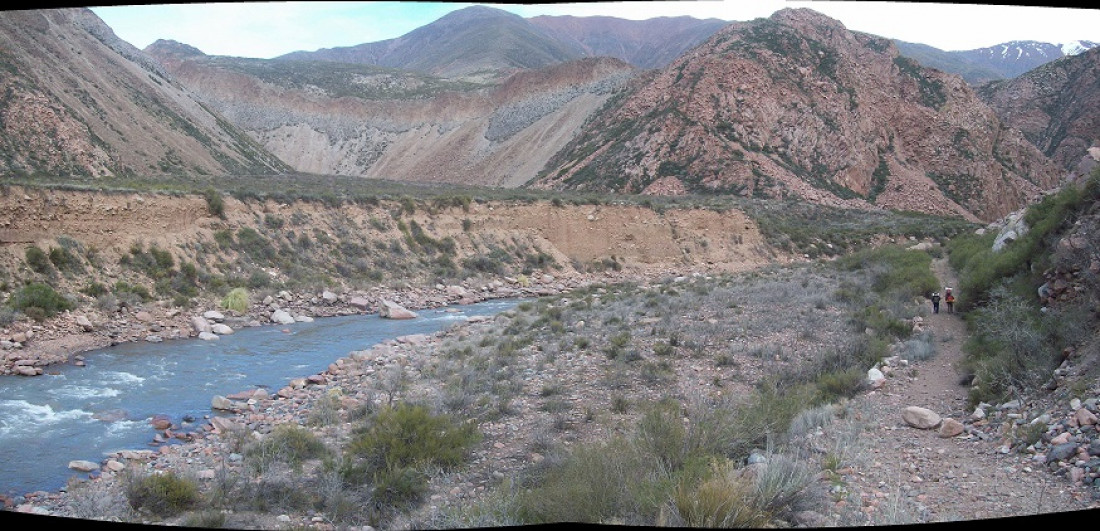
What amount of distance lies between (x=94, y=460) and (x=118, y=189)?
51.9 ft

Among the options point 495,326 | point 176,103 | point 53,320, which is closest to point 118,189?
point 53,320

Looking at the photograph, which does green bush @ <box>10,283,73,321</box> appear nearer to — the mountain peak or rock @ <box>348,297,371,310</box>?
rock @ <box>348,297,371,310</box>

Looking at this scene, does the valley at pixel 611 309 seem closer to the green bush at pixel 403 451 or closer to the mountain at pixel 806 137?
the green bush at pixel 403 451

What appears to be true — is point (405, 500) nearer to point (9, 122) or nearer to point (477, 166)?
point (9, 122)

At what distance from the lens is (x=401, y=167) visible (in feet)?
271

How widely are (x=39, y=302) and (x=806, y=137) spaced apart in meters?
50.4

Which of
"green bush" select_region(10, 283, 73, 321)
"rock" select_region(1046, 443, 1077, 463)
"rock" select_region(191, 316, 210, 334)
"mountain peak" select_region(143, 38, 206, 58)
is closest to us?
"rock" select_region(1046, 443, 1077, 463)

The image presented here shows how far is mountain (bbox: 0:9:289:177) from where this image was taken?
3666 centimetres

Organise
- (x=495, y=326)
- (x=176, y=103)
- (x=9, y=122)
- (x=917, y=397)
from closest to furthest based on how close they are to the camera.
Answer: (x=917, y=397) < (x=495, y=326) < (x=9, y=122) < (x=176, y=103)

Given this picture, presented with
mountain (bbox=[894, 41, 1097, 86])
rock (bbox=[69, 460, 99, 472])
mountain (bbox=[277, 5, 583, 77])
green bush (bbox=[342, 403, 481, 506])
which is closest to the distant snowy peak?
green bush (bbox=[342, 403, 481, 506])

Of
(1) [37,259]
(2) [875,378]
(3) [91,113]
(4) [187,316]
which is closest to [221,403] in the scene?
(4) [187,316]

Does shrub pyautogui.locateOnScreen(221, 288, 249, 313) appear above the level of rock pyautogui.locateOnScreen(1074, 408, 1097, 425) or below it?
below

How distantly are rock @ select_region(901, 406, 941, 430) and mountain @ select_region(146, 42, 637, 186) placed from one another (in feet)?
193

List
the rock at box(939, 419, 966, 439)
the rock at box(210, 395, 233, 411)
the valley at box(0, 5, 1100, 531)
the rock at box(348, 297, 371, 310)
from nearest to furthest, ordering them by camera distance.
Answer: the valley at box(0, 5, 1100, 531) → the rock at box(939, 419, 966, 439) → the rock at box(210, 395, 233, 411) → the rock at box(348, 297, 371, 310)
